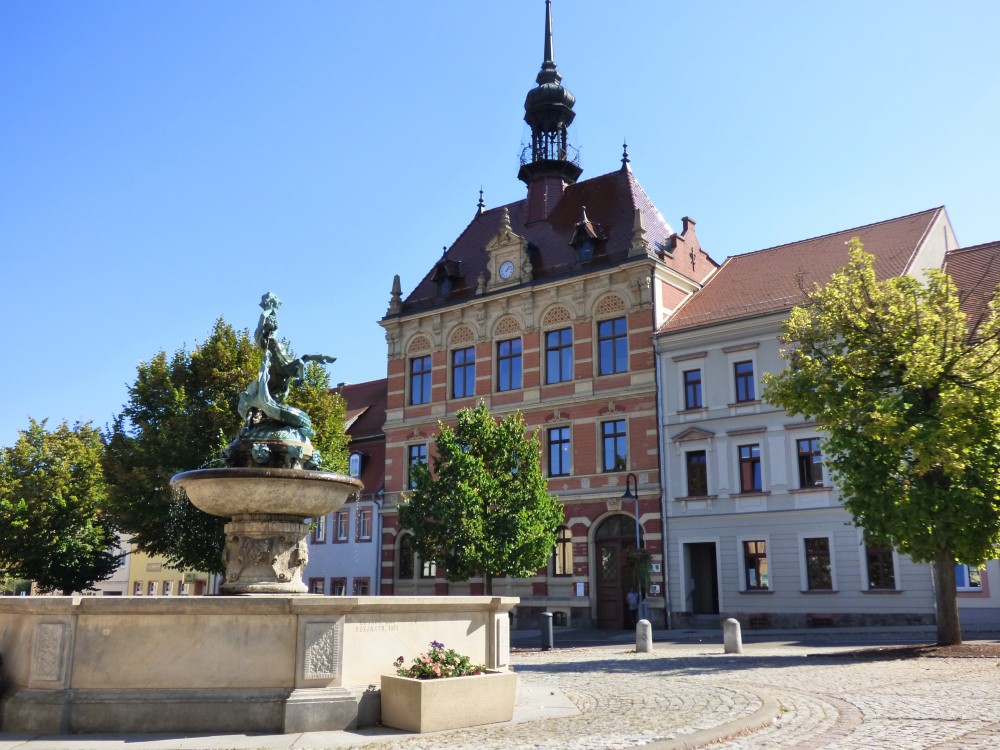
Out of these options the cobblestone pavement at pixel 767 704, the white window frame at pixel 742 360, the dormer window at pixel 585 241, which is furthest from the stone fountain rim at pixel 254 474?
the dormer window at pixel 585 241

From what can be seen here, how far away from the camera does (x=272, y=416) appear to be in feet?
40.2

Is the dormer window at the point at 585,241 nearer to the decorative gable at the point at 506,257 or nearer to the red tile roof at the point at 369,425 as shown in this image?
the decorative gable at the point at 506,257

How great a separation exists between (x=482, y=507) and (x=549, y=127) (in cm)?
2145

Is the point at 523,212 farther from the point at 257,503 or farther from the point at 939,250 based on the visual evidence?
the point at 257,503

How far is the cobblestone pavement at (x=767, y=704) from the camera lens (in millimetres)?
8555

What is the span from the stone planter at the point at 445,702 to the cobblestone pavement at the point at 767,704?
0.21 meters

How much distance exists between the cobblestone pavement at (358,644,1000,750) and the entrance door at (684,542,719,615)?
511 inches

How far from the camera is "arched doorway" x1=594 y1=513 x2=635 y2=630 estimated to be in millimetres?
32594

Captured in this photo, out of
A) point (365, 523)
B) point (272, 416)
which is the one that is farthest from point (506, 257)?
point (272, 416)

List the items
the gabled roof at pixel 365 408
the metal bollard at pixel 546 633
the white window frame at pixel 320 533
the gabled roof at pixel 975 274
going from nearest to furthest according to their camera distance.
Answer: the metal bollard at pixel 546 633
the gabled roof at pixel 975 274
the white window frame at pixel 320 533
the gabled roof at pixel 365 408

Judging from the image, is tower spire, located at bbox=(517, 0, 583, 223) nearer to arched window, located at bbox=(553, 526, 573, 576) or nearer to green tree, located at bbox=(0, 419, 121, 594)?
arched window, located at bbox=(553, 526, 573, 576)

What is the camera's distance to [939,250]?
3291cm

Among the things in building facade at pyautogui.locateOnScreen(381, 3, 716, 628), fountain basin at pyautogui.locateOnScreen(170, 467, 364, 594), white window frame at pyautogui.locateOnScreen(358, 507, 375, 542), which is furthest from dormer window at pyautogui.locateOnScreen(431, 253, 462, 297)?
fountain basin at pyautogui.locateOnScreen(170, 467, 364, 594)

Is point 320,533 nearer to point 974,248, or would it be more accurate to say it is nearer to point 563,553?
point 563,553
